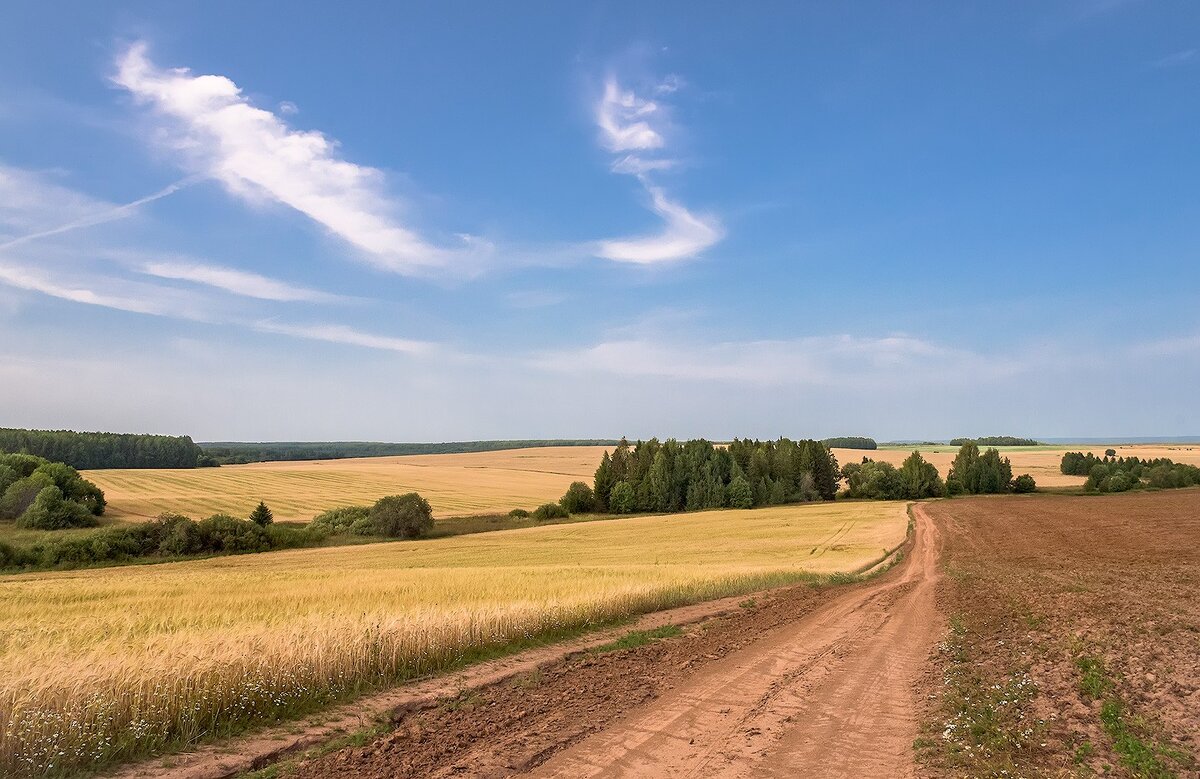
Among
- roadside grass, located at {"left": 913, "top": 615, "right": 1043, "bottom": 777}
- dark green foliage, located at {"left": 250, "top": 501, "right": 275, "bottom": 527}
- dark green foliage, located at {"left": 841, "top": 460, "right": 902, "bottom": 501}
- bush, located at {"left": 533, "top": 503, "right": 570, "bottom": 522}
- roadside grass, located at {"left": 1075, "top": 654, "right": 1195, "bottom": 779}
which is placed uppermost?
roadside grass, located at {"left": 1075, "top": 654, "right": 1195, "bottom": 779}

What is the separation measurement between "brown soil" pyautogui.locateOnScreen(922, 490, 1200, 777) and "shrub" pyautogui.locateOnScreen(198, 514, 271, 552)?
53476 mm

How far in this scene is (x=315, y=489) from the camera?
90.2 metres

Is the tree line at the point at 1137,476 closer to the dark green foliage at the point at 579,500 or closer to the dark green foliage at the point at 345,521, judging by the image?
the dark green foliage at the point at 579,500

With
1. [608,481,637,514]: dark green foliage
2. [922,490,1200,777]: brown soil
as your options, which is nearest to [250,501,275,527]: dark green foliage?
[608,481,637,514]: dark green foliage

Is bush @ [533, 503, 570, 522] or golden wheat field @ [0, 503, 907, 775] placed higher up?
golden wheat field @ [0, 503, 907, 775]

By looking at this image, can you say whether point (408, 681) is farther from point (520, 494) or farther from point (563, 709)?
point (520, 494)

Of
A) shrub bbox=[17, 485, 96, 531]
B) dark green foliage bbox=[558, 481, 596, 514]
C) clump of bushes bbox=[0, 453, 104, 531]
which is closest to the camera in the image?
shrub bbox=[17, 485, 96, 531]

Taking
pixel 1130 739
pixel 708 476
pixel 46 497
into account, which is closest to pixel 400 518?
pixel 46 497

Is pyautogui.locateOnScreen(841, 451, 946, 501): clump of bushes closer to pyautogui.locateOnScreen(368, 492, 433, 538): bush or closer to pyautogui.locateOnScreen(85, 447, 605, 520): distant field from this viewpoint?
pyautogui.locateOnScreen(85, 447, 605, 520): distant field

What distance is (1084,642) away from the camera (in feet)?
39.6

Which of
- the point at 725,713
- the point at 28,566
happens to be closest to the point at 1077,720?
the point at 725,713

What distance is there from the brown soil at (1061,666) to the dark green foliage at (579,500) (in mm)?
62444

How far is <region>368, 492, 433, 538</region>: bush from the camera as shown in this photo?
6362 cm

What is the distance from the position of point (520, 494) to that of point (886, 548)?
6359 centimetres
